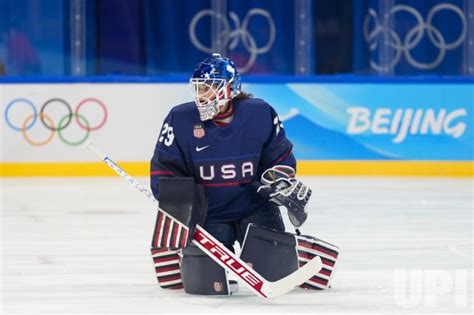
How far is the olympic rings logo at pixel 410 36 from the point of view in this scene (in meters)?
9.20

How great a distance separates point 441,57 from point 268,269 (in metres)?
→ 5.76

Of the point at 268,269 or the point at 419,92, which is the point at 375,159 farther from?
the point at 268,269

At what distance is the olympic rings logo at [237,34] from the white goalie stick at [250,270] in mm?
5589

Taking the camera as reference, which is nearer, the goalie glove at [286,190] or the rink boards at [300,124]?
the goalie glove at [286,190]

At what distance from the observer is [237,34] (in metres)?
9.37

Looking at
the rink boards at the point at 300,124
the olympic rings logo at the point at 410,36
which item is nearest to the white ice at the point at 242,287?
the rink boards at the point at 300,124

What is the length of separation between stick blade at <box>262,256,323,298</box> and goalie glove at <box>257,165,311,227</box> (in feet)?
0.49

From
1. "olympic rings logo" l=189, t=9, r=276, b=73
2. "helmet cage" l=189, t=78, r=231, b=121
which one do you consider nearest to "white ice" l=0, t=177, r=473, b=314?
"helmet cage" l=189, t=78, r=231, b=121

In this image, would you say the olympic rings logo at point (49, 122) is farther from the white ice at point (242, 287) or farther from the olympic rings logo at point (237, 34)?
the olympic rings logo at point (237, 34)

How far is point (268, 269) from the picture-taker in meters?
3.87

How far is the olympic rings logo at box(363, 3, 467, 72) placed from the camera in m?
9.20

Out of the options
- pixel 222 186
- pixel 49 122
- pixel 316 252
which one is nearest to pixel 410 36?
pixel 49 122

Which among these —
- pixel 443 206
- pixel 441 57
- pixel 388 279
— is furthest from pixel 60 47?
pixel 388 279

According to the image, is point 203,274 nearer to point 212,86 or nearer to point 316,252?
point 316,252
